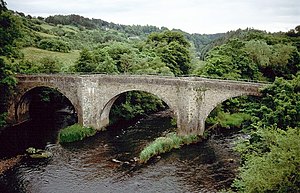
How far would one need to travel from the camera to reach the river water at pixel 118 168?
106 ft

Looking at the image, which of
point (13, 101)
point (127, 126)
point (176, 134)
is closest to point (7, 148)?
point (13, 101)

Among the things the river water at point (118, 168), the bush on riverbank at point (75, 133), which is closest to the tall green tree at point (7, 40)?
the bush on riverbank at point (75, 133)

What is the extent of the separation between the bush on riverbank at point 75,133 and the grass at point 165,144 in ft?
30.1

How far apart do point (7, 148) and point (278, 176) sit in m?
32.4

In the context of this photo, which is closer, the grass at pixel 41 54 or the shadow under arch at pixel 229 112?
the shadow under arch at pixel 229 112

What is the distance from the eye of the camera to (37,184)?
108 ft

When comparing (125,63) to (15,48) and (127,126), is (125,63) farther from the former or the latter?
(15,48)

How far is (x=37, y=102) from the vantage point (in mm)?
60250

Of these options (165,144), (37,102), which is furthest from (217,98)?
(37,102)

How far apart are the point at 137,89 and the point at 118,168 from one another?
→ 12.7m

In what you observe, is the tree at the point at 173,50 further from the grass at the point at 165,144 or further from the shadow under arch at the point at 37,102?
the grass at the point at 165,144

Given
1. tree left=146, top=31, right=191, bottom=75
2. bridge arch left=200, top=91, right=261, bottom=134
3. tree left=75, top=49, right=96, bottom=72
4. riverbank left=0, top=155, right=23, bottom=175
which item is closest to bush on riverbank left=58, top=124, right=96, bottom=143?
riverbank left=0, top=155, right=23, bottom=175

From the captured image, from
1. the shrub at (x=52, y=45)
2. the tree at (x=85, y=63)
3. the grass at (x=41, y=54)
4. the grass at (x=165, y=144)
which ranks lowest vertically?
the grass at (x=165, y=144)

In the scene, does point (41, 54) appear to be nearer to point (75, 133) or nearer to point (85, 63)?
point (85, 63)
